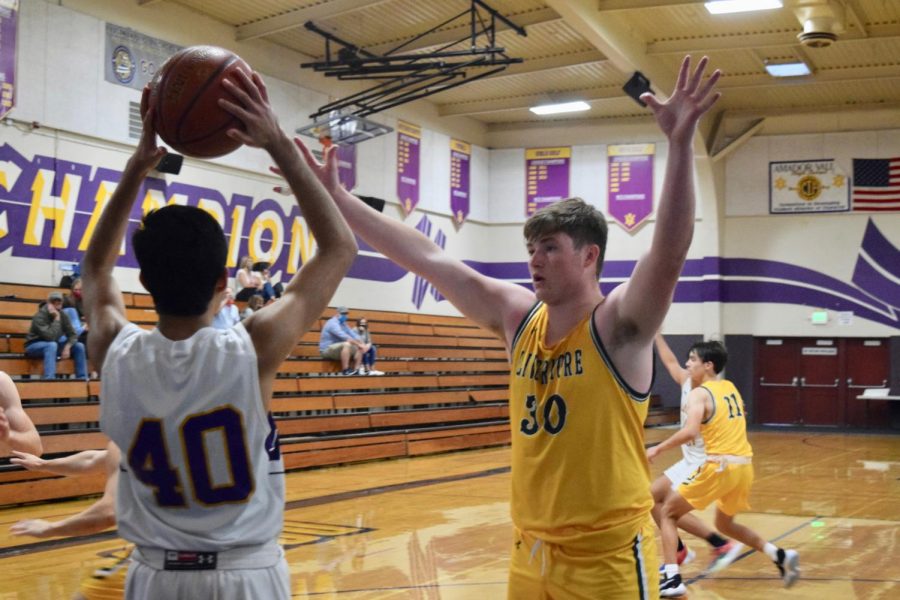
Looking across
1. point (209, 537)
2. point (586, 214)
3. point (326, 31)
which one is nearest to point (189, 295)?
point (209, 537)

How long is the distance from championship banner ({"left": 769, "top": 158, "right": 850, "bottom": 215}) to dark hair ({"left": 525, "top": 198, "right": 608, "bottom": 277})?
65.5ft

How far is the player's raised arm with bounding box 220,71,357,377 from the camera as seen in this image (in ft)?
6.61

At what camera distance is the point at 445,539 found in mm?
7660

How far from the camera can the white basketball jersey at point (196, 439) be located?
1.95 meters

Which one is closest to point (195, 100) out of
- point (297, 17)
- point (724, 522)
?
point (724, 522)

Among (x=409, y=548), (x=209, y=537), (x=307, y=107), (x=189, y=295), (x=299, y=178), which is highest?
(x=307, y=107)

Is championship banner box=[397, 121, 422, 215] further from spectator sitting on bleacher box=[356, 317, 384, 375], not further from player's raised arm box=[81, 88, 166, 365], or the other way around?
player's raised arm box=[81, 88, 166, 365]

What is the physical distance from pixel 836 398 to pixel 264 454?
21231mm

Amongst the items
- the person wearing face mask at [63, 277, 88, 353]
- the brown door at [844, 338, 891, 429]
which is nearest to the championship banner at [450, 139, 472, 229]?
the brown door at [844, 338, 891, 429]

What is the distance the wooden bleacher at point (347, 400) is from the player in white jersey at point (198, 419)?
7.63m

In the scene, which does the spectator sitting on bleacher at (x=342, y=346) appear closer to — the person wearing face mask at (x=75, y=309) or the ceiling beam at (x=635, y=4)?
the person wearing face mask at (x=75, y=309)

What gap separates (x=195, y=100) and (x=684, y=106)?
1.14 meters

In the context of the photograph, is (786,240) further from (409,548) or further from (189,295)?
(189,295)

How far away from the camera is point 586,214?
2.85 m
